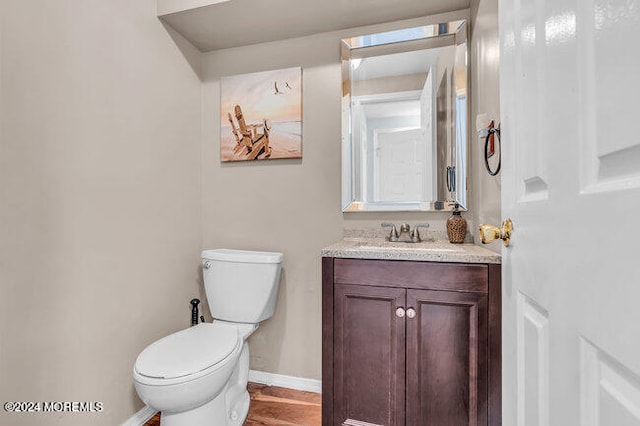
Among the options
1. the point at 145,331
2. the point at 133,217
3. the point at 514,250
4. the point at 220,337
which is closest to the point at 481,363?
the point at 514,250

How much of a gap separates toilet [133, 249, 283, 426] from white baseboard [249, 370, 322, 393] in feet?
0.68

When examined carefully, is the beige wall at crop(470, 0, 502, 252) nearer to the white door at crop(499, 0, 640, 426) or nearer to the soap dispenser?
the soap dispenser

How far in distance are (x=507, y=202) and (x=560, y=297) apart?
0.32 metres

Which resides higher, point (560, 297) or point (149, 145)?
point (149, 145)

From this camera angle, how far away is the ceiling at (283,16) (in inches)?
64.7

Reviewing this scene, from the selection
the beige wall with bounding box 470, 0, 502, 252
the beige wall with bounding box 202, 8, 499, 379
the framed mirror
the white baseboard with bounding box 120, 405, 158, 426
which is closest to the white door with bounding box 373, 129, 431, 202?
the framed mirror

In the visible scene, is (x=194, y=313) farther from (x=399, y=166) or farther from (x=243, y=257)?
(x=399, y=166)

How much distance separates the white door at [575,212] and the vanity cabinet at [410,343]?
1.49 feet

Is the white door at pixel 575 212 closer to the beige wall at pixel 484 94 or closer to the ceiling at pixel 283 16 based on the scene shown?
the beige wall at pixel 484 94

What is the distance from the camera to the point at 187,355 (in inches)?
51.5

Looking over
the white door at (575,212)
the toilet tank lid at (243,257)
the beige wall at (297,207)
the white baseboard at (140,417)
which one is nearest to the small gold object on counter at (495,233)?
the white door at (575,212)

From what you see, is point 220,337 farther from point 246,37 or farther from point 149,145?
point 246,37

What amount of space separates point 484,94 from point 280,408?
6.17 ft

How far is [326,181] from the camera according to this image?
189 centimetres
